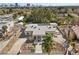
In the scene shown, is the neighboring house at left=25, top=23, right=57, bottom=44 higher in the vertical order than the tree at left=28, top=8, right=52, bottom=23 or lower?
lower

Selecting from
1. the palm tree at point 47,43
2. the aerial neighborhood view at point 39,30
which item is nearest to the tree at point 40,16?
the aerial neighborhood view at point 39,30

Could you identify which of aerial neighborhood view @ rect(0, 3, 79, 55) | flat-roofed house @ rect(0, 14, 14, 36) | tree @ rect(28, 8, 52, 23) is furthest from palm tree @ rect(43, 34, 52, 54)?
flat-roofed house @ rect(0, 14, 14, 36)

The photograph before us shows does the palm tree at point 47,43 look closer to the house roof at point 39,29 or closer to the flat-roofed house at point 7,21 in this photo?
the house roof at point 39,29

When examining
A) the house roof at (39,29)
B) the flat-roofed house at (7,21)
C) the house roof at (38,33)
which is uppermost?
the flat-roofed house at (7,21)

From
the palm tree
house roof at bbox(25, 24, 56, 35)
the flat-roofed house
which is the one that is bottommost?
the palm tree

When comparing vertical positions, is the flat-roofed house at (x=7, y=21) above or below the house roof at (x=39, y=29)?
above

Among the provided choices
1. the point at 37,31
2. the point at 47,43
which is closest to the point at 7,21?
the point at 37,31

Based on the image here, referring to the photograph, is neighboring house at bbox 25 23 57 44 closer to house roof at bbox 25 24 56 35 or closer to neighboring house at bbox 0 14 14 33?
house roof at bbox 25 24 56 35

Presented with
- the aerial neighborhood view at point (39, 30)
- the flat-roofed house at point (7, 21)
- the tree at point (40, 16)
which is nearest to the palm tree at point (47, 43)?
the aerial neighborhood view at point (39, 30)
